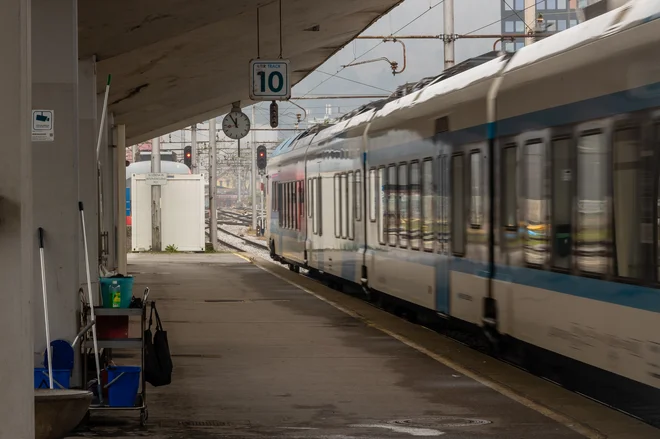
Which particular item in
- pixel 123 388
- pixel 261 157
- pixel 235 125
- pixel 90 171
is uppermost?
pixel 235 125

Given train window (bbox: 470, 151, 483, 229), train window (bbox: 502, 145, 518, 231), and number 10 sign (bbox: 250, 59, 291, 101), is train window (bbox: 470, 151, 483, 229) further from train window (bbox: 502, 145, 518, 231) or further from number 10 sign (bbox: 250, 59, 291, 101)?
number 10 sign (bbox: 250, 59, 291, 101)

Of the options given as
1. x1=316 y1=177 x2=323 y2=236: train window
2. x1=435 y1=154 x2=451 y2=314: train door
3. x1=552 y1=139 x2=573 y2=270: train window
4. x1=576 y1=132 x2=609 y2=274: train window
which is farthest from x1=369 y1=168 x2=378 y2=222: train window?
x1=576 y1=132 x2=609 y2=274: train window

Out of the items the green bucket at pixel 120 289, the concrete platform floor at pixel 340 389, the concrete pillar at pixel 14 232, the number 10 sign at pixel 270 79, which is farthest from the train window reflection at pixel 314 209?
the concrete pillar at pixel 14 232

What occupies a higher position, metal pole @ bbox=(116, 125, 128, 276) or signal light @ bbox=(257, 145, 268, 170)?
signal light @ bbox=(257, 145, 268, 170)

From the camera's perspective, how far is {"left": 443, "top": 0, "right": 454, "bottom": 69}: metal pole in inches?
1021

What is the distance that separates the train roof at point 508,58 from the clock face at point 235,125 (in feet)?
26.3

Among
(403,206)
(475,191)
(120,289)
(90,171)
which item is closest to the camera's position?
(120,289)

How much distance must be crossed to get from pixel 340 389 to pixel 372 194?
7957 millimetres

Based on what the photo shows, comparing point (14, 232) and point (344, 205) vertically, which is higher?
point (14, 232)

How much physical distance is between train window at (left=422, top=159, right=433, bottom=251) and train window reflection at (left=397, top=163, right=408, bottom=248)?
98 cm

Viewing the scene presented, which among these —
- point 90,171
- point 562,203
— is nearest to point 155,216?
point 90,171

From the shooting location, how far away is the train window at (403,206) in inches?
609

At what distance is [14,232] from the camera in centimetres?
621

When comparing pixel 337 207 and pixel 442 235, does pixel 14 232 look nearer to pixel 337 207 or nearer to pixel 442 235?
pixel 442 235
